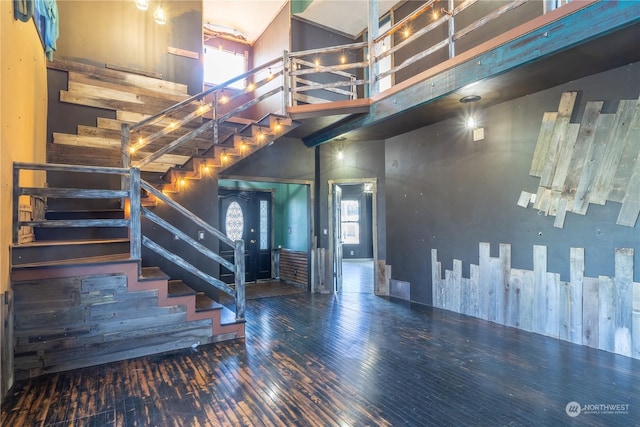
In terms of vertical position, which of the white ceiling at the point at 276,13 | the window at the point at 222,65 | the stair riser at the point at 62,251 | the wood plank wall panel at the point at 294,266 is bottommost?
the wood plank wall panel at the point at 294,266

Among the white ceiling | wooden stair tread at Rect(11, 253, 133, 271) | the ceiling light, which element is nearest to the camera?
wooden stair tread at Rect(11, 253, 133, 271)

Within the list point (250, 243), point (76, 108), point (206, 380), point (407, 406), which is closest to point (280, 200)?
point (250, 243)

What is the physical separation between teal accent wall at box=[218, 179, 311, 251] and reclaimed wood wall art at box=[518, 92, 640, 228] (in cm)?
409

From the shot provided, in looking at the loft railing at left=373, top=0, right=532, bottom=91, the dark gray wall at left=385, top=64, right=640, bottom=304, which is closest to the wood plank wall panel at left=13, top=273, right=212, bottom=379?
the dark gray wall at left=385, top=64, right=640, bottom=304

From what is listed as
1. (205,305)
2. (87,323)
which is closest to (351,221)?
(205,305)

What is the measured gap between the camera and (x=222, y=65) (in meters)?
7.62

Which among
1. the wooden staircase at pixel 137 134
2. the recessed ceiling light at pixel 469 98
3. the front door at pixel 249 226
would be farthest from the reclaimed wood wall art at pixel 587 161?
the front door at pixel 249 226

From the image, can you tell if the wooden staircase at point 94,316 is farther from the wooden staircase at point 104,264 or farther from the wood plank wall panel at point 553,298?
the wood plank wall panel at point 553,298

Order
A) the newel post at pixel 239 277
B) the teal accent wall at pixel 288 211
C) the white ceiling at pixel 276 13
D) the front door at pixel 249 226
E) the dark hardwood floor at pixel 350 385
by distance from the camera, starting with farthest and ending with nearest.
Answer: the front door at pixel 249 226
the teal accent wall at pixel 288 211
the white ceiling at pixel 276 13
the newel post at pixel 239 277
the dark hardwood floor at pixel 350 385

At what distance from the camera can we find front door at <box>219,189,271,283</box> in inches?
290

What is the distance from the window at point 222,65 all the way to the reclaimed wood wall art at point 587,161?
6.05 m

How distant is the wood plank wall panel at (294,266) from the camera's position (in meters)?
6.90

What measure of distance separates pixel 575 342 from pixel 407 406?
8.27 ft

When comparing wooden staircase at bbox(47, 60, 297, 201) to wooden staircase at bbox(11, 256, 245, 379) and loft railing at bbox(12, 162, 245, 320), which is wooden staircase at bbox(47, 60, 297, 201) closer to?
loft railing at bbox(12, 162, 245, 320)
